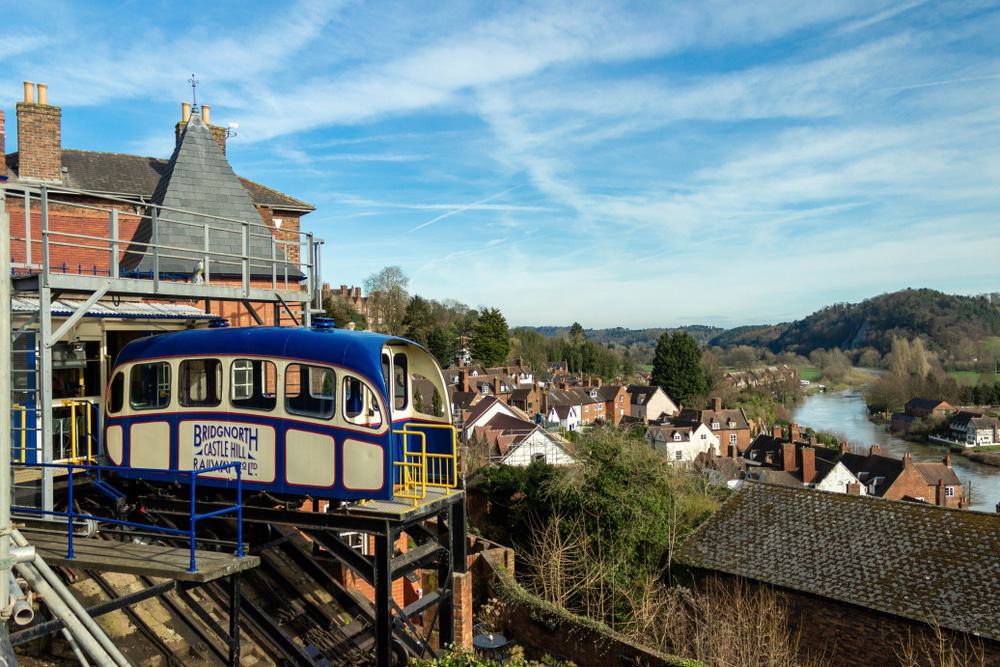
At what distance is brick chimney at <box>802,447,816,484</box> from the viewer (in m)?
46.1

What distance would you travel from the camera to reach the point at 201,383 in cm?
957

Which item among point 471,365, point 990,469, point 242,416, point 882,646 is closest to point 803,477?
point 990,469

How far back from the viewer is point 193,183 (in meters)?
16.7

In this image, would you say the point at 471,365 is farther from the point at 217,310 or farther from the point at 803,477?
the point at 217,310

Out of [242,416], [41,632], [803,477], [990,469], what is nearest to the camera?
[41,632]

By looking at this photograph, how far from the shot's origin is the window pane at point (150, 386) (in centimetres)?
977

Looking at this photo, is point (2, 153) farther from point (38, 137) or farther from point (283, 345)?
point (283, 345)

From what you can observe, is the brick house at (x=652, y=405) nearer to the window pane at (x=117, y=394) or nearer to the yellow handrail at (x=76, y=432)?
the yellow handrail at (x=76, y=432)

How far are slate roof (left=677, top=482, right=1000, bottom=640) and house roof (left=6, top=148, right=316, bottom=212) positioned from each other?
50.2 feet

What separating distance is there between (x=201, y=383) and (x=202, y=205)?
848 cm

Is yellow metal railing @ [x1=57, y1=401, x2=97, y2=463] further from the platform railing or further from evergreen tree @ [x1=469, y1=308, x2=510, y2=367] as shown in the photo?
evergreen tree @ [x1=469, y1=308, x2=510, y2=367]

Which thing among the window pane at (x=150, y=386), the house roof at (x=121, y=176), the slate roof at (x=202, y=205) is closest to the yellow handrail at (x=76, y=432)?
the window pane at (x=150, y=386)

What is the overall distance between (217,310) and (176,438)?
6.67m

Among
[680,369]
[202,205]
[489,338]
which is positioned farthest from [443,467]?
[680,369]
